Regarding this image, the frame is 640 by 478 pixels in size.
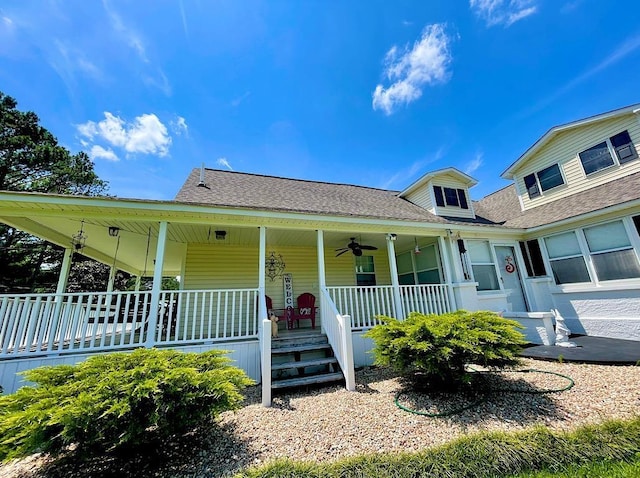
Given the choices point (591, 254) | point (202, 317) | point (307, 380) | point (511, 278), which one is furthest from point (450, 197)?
point (202, 317)

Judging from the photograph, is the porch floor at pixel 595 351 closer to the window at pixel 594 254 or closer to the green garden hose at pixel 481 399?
the green garden hose at pixel 481 399

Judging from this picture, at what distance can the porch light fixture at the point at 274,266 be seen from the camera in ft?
28.0

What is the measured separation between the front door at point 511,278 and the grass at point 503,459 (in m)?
6.14

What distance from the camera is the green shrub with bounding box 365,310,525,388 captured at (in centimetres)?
362

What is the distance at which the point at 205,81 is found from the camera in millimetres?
8508

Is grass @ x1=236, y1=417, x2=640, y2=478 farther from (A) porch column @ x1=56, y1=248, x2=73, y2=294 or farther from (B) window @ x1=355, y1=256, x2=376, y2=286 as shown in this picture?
(A) porch column @ x1=56, y1=248, x2=73, y2=294

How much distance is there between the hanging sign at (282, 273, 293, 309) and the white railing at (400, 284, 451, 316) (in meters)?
3.60

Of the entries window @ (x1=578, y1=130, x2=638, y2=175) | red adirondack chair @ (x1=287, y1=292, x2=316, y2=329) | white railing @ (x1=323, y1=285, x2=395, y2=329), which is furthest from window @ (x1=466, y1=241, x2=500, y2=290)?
red adirondack chair @ (x1=287, y1=292, x2=316, y2=329)

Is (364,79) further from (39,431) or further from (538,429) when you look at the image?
(39,431)

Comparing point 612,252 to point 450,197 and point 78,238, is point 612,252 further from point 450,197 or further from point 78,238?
point 78,238

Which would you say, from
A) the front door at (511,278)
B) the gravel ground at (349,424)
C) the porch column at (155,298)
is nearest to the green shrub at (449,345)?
the gravel ground at (349,424)

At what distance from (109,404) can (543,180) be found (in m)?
13.0

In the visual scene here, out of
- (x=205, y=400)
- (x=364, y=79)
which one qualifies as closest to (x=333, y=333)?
(x=205, y=400)

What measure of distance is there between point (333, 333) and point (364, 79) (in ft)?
32.4
